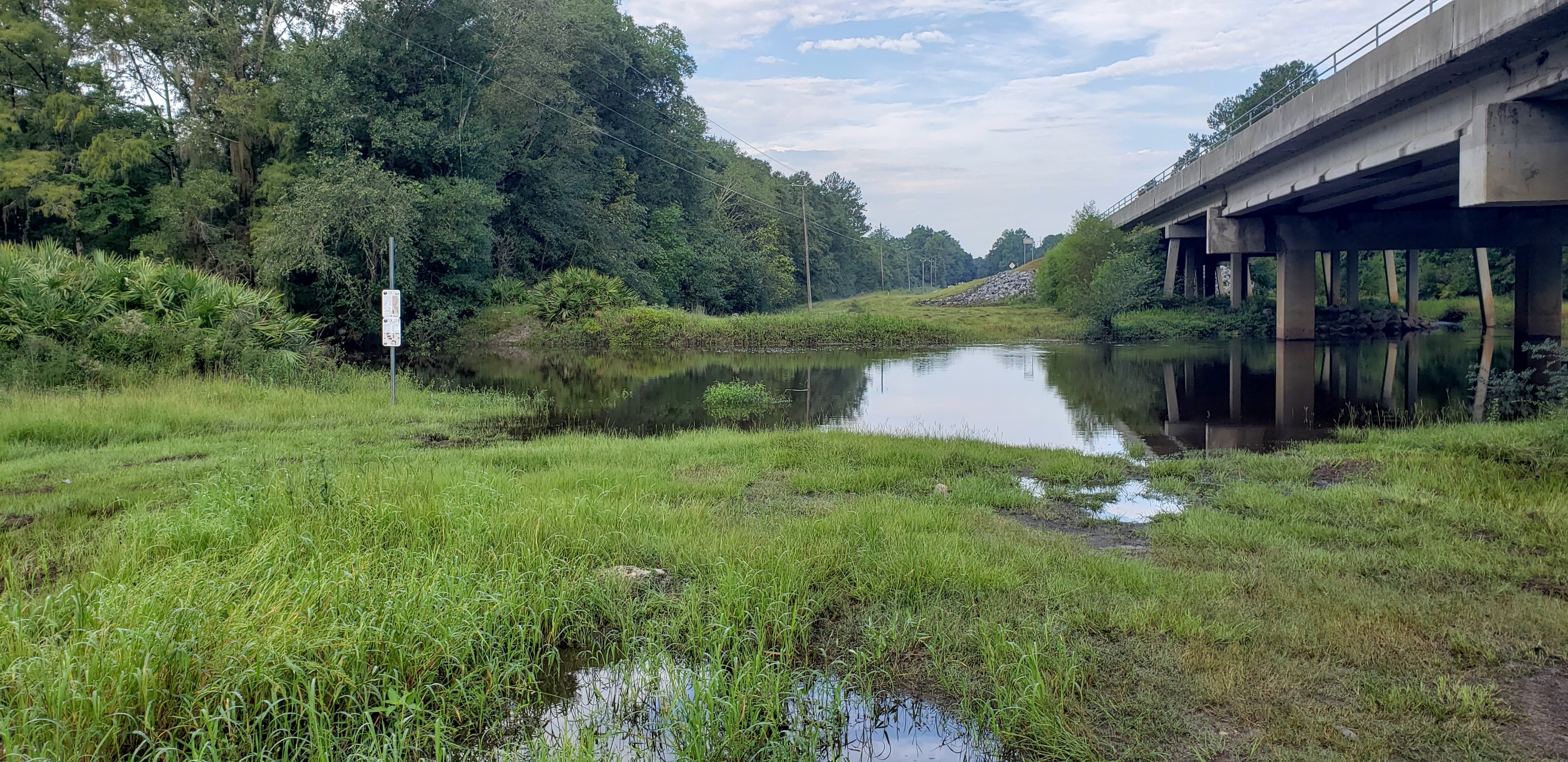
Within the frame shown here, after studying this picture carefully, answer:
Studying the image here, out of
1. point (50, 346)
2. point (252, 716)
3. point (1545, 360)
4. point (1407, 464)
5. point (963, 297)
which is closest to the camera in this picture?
point (252, 716)

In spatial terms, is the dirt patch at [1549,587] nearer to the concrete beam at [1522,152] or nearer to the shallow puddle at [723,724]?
the shallow puddle at [723,724]

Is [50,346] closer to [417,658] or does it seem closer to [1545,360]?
[417,658]

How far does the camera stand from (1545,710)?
4086mm

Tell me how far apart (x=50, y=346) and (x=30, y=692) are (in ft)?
41.8

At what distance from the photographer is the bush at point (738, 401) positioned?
53.5 feet

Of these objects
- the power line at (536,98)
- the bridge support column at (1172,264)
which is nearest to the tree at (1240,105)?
the bridge support column at (1172,264)

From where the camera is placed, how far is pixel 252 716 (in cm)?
414

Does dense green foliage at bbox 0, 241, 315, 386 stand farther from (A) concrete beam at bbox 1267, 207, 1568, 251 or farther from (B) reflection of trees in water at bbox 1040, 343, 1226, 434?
(A) concrete beam at bbox 1267, 207, 1568, 251

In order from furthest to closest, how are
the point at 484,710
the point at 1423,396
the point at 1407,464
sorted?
1. the point at 1423,396
2. the point at 1407,464
3. the point at 484,710

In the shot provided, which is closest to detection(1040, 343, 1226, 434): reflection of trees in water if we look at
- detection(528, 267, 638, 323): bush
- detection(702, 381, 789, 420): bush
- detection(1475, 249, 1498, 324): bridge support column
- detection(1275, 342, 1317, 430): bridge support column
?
detection(1275, 342, 1317, 430): bridge support column

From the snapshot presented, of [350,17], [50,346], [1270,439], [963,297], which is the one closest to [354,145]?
[350,17]

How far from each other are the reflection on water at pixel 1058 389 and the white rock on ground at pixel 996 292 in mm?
31038

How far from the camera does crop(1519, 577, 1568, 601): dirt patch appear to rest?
214 inches

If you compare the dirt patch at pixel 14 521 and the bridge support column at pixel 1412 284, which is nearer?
the dirt patch at pixel 14 521
